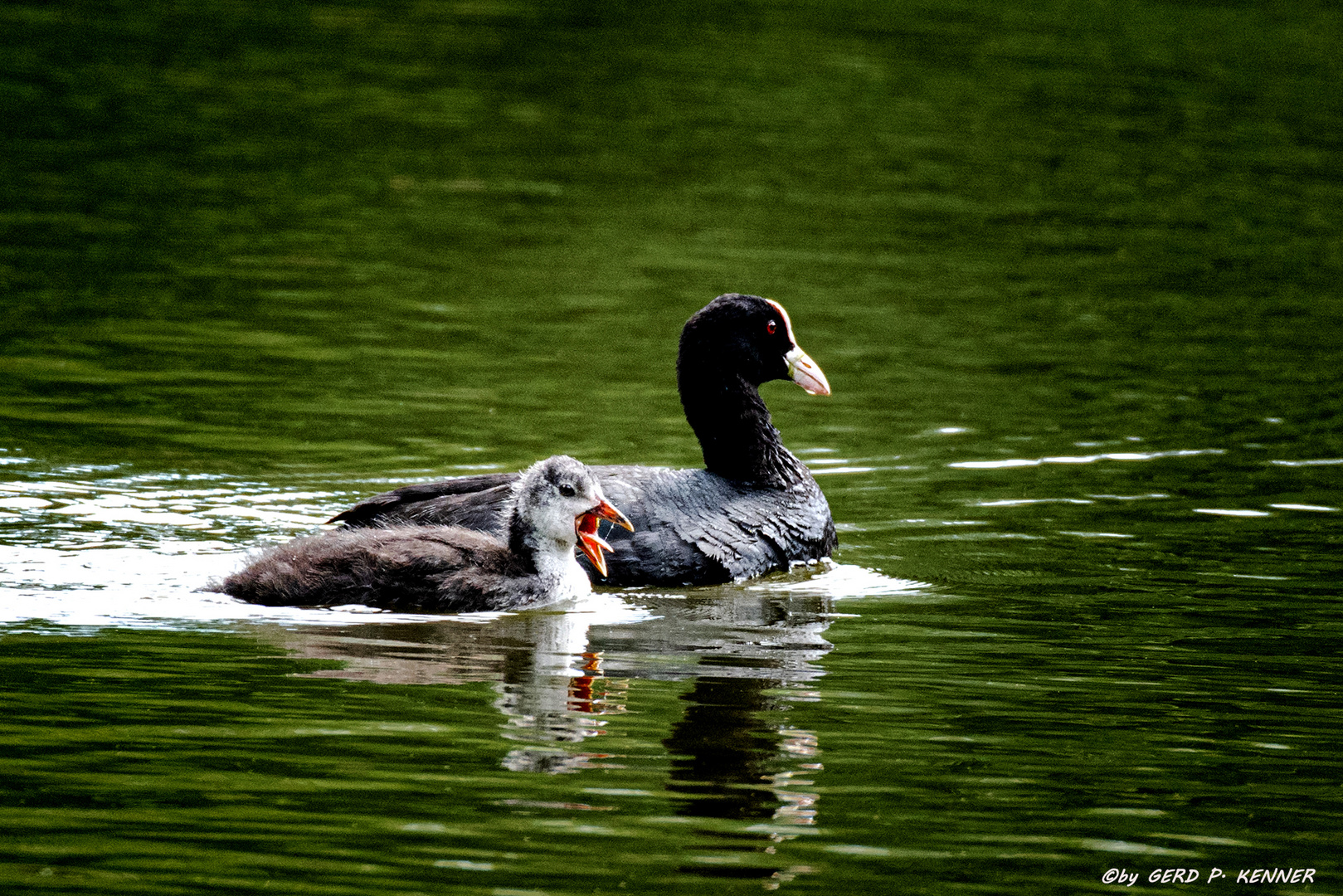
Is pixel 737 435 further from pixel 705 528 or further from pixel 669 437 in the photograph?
pixel 669 437

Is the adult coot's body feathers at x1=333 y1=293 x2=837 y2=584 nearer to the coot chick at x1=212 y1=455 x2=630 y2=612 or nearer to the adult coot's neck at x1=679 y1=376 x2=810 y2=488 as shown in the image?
the adult coot's neck at x1=679 y1=376 x2=810 y2=488

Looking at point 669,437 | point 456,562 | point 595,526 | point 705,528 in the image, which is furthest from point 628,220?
point 456,562

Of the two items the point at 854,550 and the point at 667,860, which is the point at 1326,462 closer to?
the point at 854,550

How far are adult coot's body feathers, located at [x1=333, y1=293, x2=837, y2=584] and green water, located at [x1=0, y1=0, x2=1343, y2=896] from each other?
0.25 meters

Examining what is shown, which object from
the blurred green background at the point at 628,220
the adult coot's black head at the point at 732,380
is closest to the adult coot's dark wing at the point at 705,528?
the adult coot's black head at the point at 732,380

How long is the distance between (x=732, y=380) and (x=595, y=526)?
1893 mm

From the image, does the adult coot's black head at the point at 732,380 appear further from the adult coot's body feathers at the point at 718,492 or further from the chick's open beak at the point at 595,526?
the chick's open beak at the point at 595,526

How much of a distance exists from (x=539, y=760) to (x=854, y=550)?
4.51 meters

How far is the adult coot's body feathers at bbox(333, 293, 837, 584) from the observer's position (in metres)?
10.5

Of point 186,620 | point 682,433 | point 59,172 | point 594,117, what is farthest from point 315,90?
point 186,620

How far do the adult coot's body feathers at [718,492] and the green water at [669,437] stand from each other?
25 cm

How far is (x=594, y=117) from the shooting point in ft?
88.2

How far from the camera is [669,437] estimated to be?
13930 mm

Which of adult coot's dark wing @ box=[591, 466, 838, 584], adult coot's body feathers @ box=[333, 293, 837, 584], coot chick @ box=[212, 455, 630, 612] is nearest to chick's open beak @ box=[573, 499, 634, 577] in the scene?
coot chick @ box=[212, 455, 630, 612]
